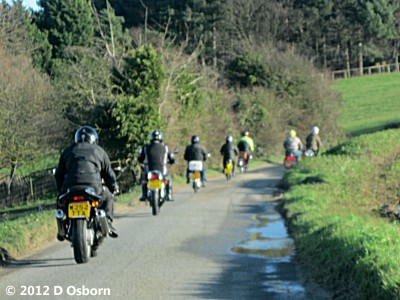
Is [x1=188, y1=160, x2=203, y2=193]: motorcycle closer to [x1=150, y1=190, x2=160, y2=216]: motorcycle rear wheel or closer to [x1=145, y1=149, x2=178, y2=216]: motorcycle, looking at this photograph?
[x1=145, y1=149, x2=178, y2=216]: motorcycle

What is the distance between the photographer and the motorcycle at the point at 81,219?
37.4 ft

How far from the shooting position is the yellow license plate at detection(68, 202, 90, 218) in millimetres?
11375

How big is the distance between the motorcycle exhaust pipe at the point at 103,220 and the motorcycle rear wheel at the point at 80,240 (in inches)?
12.2

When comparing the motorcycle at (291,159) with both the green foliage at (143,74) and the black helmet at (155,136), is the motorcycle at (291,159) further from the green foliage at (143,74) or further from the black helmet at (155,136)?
the black helmet at (155,136)

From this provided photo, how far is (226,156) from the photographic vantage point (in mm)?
31078

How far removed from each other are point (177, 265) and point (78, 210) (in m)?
1.58

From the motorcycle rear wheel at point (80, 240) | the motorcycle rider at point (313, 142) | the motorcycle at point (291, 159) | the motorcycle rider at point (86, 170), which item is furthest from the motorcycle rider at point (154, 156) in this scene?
the motorcycle rider at point (313, 142)

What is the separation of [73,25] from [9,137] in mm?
33975

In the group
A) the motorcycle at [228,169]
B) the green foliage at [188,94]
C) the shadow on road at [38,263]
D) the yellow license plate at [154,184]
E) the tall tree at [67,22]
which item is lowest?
the shadow on road at [38,263]

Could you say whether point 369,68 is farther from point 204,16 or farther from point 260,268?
point 260,268

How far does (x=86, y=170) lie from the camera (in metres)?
11.7

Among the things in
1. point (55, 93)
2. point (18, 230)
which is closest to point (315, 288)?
point (18, 230)

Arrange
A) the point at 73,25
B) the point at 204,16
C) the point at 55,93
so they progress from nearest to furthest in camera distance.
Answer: the point at 55,93, the point at 73,25, the point at 204,16

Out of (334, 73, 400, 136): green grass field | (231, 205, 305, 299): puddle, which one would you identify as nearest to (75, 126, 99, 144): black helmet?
(231, 205, 305, 299): puddle
